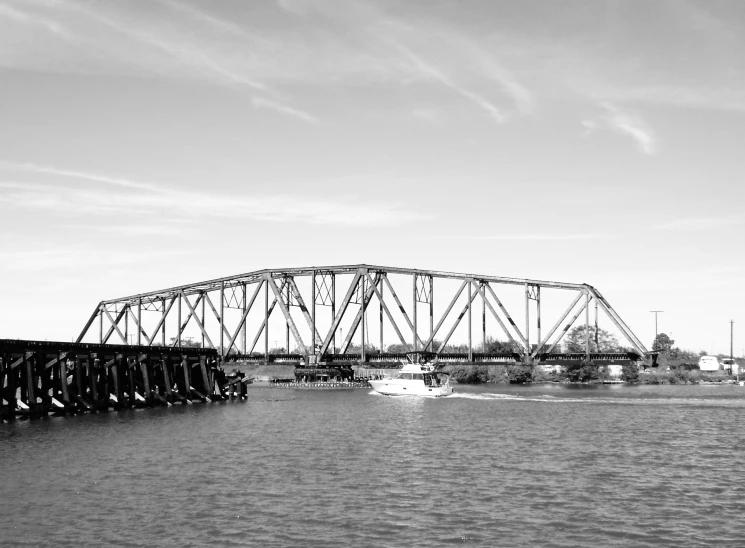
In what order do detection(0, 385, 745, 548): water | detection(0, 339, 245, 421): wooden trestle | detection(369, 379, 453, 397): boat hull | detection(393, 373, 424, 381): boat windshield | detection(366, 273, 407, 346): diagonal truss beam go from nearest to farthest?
detection(0, 385, 745, 548): water → detection(0, 339, 245, 421): wooden trestle → detection(369, 379, 453, 397): boat hull → detection(393, 373, 424, 381): boat windshield → detection(366, 273, 407, 346): diagonal truss beam

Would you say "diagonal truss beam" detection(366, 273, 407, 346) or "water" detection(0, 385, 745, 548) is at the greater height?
"diagonal truss beam" detection(366, 273, 407, 346)

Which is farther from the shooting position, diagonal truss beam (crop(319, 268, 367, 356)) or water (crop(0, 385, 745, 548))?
diagonal truss beam (crop(319, 268, 367, 356))

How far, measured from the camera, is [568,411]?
86375 millimetres

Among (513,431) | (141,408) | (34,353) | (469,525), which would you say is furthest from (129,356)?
(469,525)

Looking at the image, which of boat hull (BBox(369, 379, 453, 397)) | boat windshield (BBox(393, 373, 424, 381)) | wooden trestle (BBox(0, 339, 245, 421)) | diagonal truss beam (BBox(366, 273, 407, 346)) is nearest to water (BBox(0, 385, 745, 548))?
wooden trestle (BBox(0, 339, 245, 421))

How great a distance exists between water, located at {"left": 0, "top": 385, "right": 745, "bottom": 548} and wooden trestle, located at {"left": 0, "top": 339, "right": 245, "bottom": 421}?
549 cm

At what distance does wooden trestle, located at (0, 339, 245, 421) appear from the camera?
72062mm

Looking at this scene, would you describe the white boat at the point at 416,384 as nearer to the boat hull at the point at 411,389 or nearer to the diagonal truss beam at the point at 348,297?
the boat hull at the point at 411,389

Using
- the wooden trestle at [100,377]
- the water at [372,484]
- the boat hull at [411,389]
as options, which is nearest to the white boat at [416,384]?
the boat hull at [411,389]

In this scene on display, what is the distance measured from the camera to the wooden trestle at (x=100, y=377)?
7206 centimetres

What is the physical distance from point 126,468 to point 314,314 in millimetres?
113898

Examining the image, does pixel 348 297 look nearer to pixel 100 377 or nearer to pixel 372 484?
pixel 100 377

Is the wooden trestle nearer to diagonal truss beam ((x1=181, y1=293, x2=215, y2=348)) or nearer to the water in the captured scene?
the water

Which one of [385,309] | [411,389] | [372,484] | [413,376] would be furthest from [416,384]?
[372,484]
